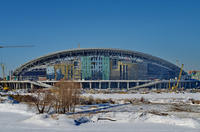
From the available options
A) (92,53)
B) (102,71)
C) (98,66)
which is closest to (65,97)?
(102,71)

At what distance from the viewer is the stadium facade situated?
209ft

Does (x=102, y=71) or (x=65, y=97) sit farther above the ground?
(x=102, y=71)

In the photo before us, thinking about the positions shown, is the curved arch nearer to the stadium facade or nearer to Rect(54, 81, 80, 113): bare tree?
the stadium facade

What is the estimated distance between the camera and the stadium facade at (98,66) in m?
63.7

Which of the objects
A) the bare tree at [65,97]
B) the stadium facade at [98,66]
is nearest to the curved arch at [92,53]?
the stadium facade at [98,66]


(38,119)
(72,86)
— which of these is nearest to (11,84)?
(72,86)

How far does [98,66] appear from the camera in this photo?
6469cm

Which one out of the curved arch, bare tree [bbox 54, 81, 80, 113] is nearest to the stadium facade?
the curved arch

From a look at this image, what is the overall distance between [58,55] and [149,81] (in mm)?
27350

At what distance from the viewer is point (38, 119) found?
1309cm

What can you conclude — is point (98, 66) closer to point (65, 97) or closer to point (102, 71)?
point (102, 71)

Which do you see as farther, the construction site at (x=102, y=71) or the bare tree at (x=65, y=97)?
the construction site at (x=102, y=71)

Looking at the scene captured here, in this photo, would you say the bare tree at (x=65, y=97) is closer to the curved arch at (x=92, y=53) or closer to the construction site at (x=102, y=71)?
the construction site at (x=102, y=71)

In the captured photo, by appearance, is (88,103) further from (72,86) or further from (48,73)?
(48,73)
